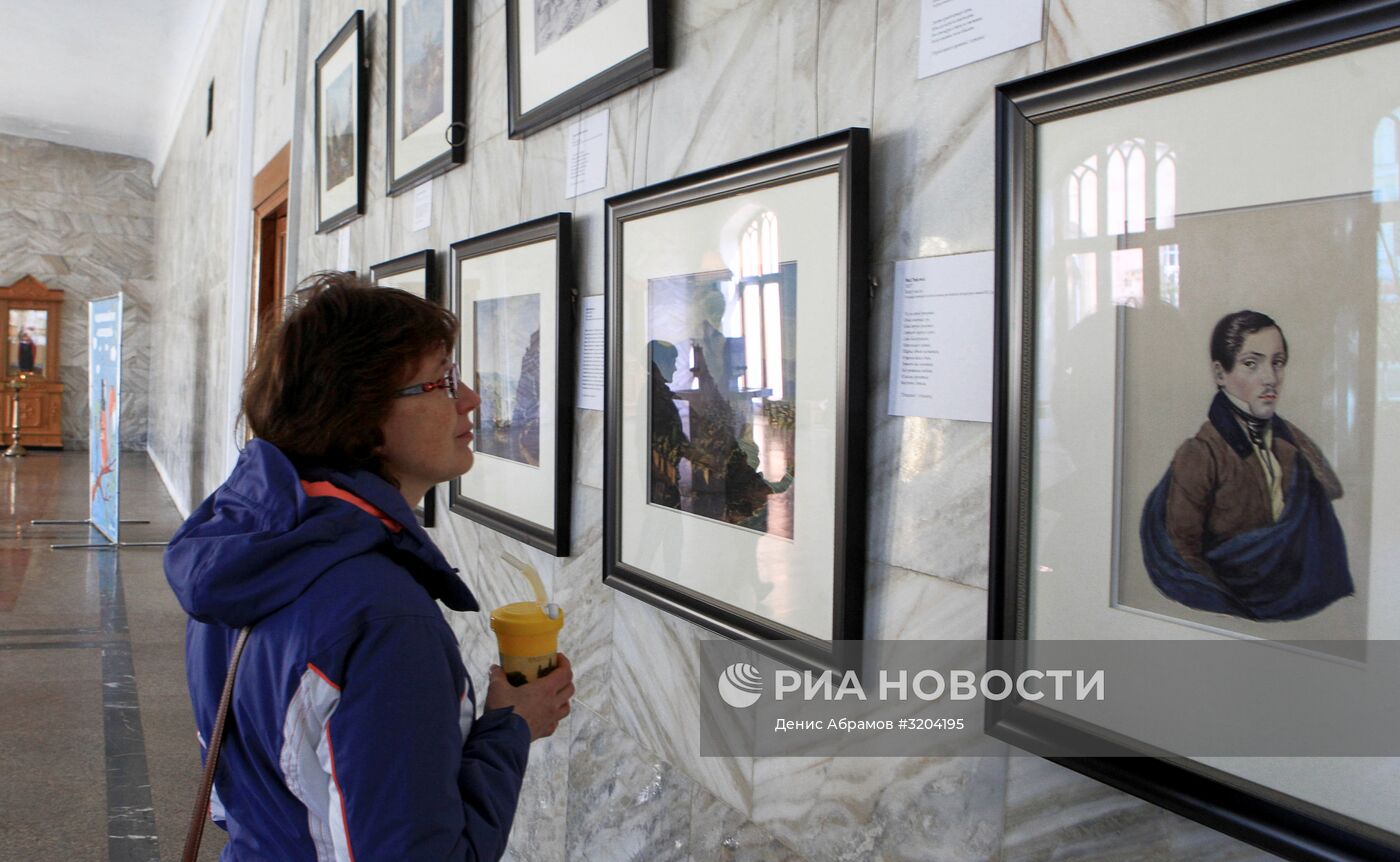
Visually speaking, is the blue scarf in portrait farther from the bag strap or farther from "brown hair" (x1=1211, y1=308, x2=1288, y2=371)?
the bag strap

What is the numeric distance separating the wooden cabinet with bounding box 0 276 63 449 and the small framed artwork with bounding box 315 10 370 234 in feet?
62.5

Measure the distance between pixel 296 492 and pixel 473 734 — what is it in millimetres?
455

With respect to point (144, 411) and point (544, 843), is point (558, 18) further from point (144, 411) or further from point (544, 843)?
point (144, 411)

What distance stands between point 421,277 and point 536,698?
2328mm

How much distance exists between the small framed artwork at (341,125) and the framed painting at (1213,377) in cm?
366

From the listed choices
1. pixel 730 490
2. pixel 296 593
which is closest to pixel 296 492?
pixel 296 593

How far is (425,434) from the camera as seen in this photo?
1.60 metres

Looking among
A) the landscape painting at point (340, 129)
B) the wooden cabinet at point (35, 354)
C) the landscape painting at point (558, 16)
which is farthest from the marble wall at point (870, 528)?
the wooden cabinet at point (35, 354)

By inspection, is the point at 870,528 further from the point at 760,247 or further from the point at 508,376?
the point at 508,376

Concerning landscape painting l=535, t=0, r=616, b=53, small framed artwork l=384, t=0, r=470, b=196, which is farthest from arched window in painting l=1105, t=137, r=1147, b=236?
small framed artwork l=384, t=0, r=470, b=196

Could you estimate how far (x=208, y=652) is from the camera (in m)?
1.48

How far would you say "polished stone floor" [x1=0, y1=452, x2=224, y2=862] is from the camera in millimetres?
4031

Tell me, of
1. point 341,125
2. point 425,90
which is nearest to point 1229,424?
point 425,90

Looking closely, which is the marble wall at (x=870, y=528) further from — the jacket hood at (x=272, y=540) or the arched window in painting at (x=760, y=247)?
the jacket hood at (x=272, y=540)
